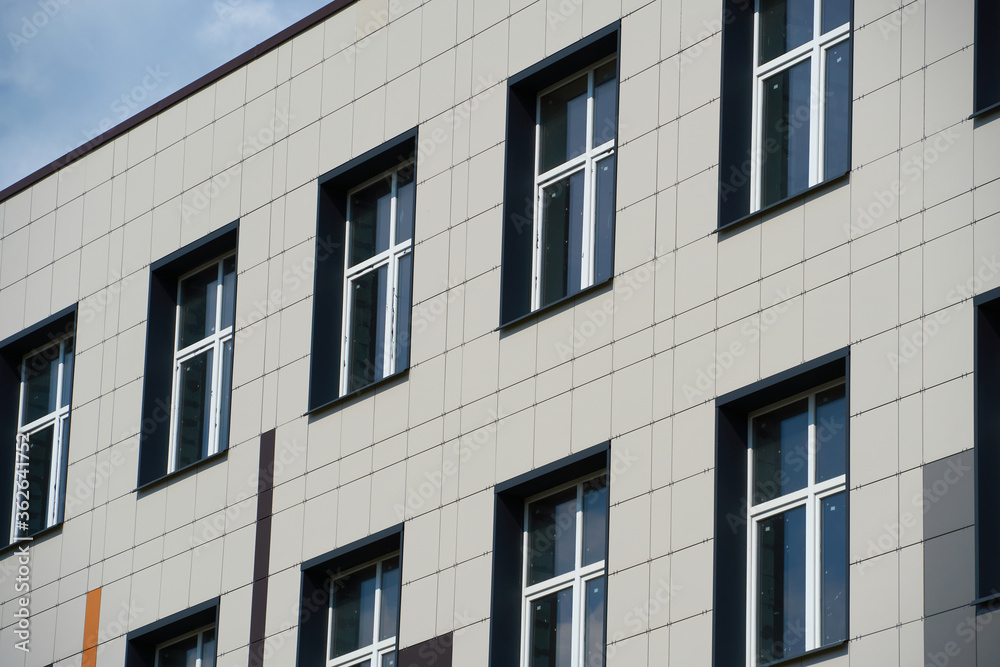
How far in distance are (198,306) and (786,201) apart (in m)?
9.37

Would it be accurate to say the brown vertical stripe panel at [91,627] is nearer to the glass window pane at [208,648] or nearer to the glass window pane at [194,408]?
the glass window pane at [208,648]

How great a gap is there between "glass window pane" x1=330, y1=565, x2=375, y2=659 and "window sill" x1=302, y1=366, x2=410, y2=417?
1.79 meters

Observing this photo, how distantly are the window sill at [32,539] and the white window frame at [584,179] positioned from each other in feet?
25.2

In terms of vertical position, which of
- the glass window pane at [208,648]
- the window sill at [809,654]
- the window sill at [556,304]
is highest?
the window sill at [556,304]

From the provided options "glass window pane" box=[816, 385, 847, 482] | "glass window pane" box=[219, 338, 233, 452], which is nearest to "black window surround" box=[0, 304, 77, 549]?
"glass window pane" box=[219, 338, 233, 452]

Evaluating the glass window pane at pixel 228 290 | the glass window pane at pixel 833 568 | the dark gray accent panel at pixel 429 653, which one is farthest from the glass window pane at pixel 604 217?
the glass window pane at pixel 228 290

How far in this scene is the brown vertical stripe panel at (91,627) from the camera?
26.3 metres

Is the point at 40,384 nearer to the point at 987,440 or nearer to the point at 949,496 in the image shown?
the point at 949,496

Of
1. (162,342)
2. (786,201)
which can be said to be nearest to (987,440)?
(786,201)

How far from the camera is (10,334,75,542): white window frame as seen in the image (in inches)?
1121

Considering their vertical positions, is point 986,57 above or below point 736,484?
above

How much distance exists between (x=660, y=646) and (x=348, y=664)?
4.76m

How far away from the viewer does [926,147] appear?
1928 cm

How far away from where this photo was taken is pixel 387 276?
24.8 meters
